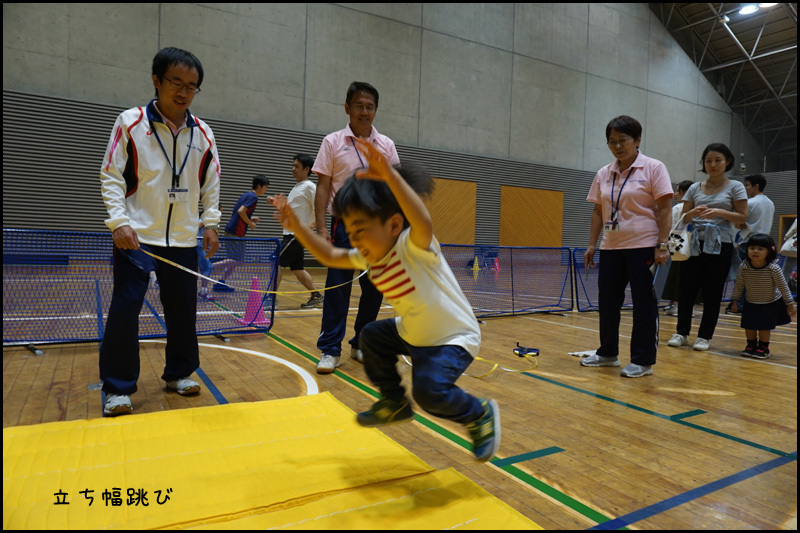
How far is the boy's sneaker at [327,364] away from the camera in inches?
129

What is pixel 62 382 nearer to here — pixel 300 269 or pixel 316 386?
pixel 316 386

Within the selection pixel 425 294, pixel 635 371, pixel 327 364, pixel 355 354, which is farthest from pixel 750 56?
pixel 425 294

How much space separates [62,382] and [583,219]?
16.5 meters

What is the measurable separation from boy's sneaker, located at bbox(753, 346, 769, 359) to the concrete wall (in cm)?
1023

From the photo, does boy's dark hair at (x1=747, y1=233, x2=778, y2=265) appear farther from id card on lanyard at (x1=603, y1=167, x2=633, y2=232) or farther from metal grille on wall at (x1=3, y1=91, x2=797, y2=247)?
metal grille on wall at (x1=3, y1=91, x2=797, y2=247)

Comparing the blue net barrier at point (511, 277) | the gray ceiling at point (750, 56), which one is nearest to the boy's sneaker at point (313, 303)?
the blue net barrier at point (511, 277)

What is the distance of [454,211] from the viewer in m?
14.4

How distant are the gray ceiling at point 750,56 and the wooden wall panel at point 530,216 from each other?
8079 mm

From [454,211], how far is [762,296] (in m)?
10.4

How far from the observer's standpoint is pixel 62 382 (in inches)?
116

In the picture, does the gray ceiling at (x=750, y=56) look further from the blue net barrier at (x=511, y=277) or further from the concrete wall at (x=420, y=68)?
the blue net barrier at (x=511, y=277)

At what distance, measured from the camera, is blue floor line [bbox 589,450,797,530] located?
1606 mm

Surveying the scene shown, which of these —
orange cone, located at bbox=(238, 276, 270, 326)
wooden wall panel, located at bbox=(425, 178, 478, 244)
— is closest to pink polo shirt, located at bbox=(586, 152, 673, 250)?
orange cone, located at bbox=(238, 276, 270, 326)

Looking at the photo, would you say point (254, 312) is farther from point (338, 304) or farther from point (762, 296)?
point (762, 296)
